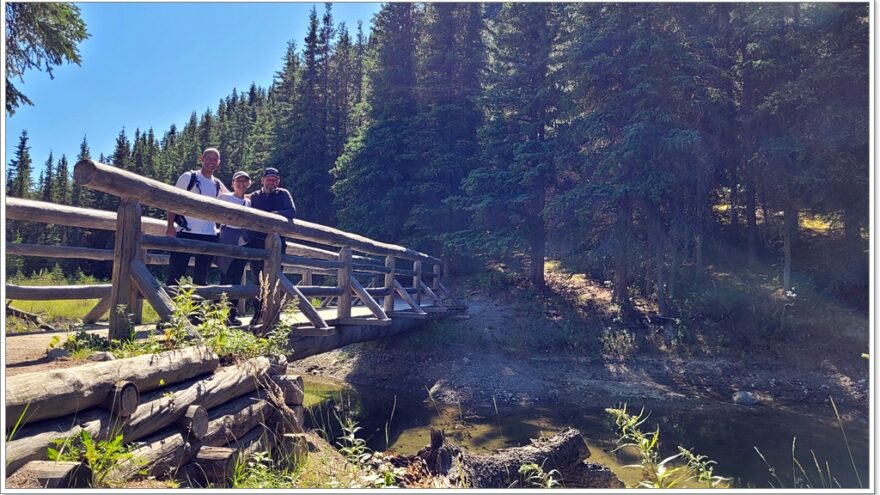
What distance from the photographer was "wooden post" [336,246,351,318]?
8203 millimetres

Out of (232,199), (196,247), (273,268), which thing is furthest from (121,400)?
(232,199)

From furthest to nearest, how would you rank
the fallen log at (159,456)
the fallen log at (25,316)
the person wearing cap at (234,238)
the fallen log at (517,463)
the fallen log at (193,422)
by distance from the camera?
the fallen log at (25,316) → the person wearing cap at (234,238) → the fallen log at (517,463) → the fallen log at (193,422) → the fallen log at (159,456)

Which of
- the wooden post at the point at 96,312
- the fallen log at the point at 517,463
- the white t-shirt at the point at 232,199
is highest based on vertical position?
the white t-shirt at the point at 232,199

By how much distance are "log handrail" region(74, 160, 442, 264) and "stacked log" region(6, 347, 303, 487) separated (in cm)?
133

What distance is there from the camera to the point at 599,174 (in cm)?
1750

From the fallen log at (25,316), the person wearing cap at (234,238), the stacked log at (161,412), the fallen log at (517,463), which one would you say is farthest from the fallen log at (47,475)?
the fallen log at (25,316)

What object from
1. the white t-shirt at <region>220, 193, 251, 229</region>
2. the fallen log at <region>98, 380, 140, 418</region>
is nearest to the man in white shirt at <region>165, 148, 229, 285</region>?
the white t-shirt at <region>220, 193, 251, 229</region>

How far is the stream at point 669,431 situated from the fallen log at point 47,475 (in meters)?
5.10

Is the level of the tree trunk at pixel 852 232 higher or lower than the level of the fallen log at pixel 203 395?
higher

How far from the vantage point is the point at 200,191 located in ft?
20.5

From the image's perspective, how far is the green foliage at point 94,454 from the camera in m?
2.65

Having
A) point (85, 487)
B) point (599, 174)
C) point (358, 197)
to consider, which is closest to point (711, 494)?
point (85, 487)

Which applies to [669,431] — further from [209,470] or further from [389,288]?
[209,470]

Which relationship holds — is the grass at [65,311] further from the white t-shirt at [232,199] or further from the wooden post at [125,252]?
the wooden post at [125,252]
